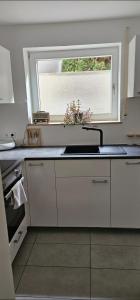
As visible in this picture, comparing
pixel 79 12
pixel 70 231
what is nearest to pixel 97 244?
pixel 70 231

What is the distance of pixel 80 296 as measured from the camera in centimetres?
152

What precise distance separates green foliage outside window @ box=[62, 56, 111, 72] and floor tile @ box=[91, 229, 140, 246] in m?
1.81

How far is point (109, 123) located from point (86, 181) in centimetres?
79

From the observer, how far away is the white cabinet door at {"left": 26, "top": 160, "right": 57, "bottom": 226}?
2.14m

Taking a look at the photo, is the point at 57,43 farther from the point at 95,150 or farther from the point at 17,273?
the point at 17,273

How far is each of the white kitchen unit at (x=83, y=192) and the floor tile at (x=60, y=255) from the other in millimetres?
245

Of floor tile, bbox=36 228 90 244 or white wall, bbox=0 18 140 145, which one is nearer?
floor tile, bbox=36 228 90 244

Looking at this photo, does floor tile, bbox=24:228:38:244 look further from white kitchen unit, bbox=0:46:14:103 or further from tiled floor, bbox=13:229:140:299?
white kitchen unit, bbox=0:46:14:103

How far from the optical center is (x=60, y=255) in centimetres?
195

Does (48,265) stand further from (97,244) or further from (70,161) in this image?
(70,161)

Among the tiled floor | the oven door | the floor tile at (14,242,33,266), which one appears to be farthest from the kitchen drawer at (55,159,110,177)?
the floor tile at (14,242,33,266)

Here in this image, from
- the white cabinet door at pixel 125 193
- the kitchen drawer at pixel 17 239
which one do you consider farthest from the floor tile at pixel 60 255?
the white cabinet door at pixel 125 193

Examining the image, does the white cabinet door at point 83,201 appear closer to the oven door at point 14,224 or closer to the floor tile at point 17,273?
the oven door at point 14,224

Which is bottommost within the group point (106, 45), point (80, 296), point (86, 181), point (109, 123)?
point (80, 296)
